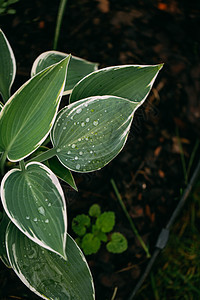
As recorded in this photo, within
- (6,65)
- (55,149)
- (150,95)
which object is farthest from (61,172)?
(150,95)

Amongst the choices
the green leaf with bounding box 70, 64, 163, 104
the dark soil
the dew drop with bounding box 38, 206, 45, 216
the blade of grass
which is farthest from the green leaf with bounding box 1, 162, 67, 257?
the blade of grass

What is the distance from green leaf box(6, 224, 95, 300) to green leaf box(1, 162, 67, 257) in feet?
0.44

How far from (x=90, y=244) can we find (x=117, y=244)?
0.10 m

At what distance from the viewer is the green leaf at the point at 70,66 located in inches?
32.1

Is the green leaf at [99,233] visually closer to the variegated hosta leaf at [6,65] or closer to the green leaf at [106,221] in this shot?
the green leaf at [106,221]

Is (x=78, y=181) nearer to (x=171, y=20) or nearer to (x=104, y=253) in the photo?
(x=104, y=253)

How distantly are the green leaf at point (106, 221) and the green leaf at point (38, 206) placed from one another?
371 mm

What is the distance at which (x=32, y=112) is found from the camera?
0.65 metres

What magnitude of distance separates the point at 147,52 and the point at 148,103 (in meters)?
0.21

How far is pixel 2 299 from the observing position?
2.95 feet

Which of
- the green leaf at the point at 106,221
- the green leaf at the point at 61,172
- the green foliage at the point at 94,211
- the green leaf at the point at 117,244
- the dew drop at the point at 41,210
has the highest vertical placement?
the dew drop at the point at 41,210

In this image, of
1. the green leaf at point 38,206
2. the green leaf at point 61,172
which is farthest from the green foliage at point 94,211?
the green leaf at point 38,206

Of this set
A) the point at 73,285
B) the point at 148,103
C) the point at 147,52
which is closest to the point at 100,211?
the point at 73,285

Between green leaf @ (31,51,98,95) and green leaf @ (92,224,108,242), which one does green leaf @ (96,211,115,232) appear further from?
green leaf @ (31,51,98,95)
